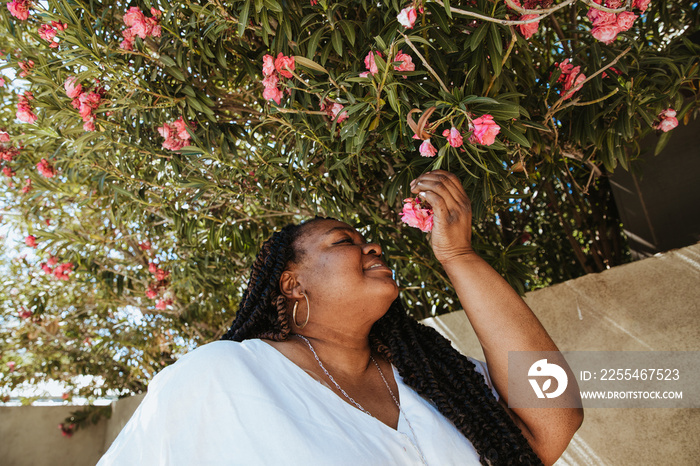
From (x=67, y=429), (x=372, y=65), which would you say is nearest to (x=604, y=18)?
(x=372, y=65)

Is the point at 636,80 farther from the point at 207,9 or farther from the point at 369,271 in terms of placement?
the point at 207,9

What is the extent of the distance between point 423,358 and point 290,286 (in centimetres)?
56

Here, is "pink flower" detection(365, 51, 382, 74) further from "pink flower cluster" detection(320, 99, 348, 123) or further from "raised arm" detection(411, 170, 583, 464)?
"raised arm" detection(411, 170, 583, 464)

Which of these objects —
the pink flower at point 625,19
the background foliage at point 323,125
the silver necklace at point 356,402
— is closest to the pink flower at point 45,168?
the background foliage at point 323,125

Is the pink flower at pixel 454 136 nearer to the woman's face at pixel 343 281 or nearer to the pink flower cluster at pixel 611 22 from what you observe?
the woman's face at pixel 343 281

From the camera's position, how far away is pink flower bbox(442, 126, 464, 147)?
5.61 ft

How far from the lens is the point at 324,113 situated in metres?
2.19

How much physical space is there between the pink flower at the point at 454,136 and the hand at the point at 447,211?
0.46ft

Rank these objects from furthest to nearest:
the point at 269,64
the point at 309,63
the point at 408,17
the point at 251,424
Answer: the point at 269,64 < the point at 309,63 < the point at 408,17 < the point at 251,424

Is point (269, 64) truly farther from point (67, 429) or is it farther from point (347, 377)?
point (67, 429)

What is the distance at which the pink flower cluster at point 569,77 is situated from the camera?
1.99 m

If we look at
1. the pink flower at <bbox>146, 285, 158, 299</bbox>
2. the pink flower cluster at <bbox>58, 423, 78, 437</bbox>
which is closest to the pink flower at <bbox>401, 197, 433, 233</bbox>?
the pink flower at <bbox>146, 285, 158, 299</bbox>

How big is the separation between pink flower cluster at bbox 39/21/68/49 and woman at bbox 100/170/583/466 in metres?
1.32

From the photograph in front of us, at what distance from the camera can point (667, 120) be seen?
84.9 inches
